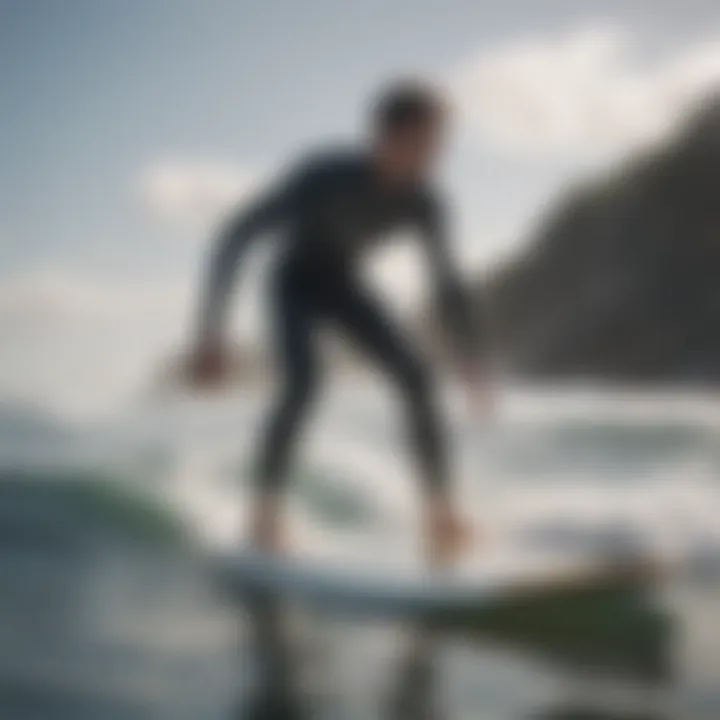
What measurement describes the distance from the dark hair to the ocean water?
300mm

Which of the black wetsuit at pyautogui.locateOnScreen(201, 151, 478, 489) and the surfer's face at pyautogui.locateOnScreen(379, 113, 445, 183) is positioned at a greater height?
the surfer's face at pyautogui.locateOnScreen(379, 113, 445, 183)

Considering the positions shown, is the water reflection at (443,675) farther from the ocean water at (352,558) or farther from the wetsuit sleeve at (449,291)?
the wetsuit sleeve at (449,291)

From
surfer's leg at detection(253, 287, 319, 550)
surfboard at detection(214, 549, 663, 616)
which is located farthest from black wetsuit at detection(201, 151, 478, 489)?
surfboard at detection(214, 549, 663, 616)

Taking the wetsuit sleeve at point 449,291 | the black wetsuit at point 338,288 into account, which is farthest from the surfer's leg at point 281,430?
the wetsuit sleeve at point 449,291

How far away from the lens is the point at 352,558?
1.20m

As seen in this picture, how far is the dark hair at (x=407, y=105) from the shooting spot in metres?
1.24

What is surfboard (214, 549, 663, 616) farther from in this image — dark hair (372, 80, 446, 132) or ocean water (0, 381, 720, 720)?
dark hair (372, 80, 446, 132)

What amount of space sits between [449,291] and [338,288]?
0.12 m

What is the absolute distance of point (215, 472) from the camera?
4.03 ft

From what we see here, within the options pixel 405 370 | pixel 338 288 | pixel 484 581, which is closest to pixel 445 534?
pixel 484 581

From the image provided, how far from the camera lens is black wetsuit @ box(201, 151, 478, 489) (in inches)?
48.1

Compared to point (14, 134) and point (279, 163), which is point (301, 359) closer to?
point (279, 163)

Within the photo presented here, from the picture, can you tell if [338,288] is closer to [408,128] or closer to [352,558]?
[408,128]

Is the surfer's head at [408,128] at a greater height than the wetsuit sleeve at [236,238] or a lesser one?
greater
